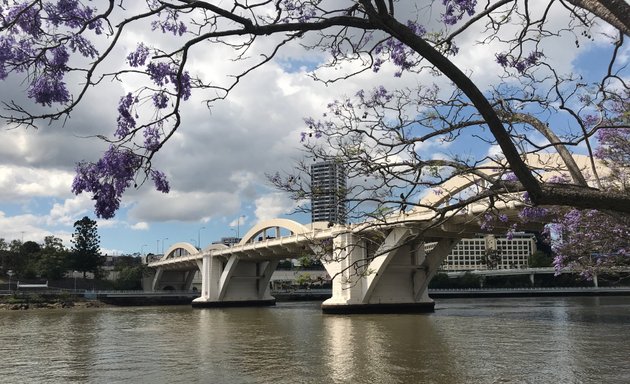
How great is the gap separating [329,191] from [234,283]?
2418 inches

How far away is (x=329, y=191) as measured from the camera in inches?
267

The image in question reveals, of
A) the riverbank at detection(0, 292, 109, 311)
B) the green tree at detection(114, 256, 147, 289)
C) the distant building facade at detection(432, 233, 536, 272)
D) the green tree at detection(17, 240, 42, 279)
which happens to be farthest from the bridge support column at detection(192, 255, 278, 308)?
the distant building facade at detection(432, 233, 536, 272)

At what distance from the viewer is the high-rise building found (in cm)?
691

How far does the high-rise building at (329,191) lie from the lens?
6.91 metres

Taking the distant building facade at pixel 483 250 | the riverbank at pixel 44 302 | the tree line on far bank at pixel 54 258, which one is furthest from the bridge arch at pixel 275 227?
the distant building facade at pixel 483 250

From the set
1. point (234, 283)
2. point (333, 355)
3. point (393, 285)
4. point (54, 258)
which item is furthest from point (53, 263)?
point (333, 355)

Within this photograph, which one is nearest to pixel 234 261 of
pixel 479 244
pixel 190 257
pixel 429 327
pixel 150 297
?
pixel 190 257

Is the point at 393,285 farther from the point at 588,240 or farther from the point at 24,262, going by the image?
the point at 24,262

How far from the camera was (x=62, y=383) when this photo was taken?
13016 millimetres

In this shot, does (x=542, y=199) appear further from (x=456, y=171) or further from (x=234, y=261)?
(x=234, y=261)

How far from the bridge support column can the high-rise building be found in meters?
56.4

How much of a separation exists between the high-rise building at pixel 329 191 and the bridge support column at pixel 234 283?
56383 mm

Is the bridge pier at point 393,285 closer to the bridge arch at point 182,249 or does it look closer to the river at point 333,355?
the river at point 333,355

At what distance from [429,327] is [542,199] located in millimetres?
23452
